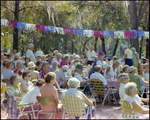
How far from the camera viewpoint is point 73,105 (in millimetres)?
4141

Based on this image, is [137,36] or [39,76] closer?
[39,76]

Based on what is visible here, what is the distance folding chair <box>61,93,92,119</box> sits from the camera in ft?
13.5

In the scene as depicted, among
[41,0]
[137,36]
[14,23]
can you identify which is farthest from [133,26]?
[14,23]

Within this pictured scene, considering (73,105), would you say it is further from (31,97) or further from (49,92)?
(31,97)

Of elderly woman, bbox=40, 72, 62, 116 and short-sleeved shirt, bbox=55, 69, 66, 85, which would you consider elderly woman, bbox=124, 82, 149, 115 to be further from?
short-sleeved shirt, bbox=55, 69, 66, 85

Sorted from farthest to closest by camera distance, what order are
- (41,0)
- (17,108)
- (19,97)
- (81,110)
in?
(41,0)
(19,97)
(17,108)
(81,110)

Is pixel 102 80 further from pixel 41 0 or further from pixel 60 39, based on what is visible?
pixel 60 39

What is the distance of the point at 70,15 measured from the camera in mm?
25031

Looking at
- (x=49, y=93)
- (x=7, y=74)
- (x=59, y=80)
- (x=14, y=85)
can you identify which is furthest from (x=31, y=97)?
(x=59, y=80)

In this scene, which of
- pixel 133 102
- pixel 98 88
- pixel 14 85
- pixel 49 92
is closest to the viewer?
pixel 133 102

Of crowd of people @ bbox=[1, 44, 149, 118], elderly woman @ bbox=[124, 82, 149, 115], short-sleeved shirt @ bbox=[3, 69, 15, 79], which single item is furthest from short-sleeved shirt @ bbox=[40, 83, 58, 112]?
short-sleeved shirt @ bbox=[3, 69, 15, 79]

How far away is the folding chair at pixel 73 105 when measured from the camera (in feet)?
13.5

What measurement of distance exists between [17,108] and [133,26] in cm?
1235

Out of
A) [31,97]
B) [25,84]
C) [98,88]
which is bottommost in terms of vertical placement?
[98,88]
